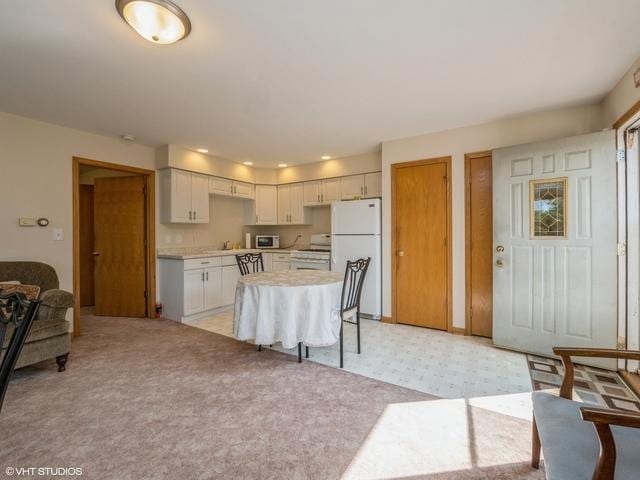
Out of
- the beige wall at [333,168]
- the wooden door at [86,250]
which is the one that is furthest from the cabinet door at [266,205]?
the wooden door at [86,250]

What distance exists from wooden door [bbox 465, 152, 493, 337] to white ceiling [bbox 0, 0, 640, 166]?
0.57 m

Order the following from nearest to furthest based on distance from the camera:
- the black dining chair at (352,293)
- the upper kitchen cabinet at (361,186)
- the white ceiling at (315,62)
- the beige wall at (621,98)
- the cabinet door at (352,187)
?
the white ceiling at (315,62)
the beige wall at (621,98)
the black dining chair at (352,293)
the upper kitchen cabinet at (361,186)
the cabinet door at (352,187)

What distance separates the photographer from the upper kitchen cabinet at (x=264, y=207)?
5562mm

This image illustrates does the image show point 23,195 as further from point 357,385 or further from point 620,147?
point 620,147

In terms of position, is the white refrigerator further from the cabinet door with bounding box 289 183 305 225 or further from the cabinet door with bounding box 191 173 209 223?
the cabinet door with bounding box 191 173 209 223

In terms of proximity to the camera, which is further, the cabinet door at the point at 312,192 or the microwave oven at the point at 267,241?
the microwave oven at the point at 267,241

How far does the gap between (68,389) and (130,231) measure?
2516 mm

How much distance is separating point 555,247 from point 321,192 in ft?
10.8

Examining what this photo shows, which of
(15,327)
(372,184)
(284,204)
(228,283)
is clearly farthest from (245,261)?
(15,327)

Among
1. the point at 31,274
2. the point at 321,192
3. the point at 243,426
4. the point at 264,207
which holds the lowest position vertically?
the point at 243,426

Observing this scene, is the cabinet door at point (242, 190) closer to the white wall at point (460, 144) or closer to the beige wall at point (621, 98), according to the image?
the white wall at point (460, 144)

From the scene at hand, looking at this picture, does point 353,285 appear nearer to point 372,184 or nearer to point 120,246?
point 372,184

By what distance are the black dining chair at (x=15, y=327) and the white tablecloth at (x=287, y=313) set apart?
5.28 ft

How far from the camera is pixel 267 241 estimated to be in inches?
218
